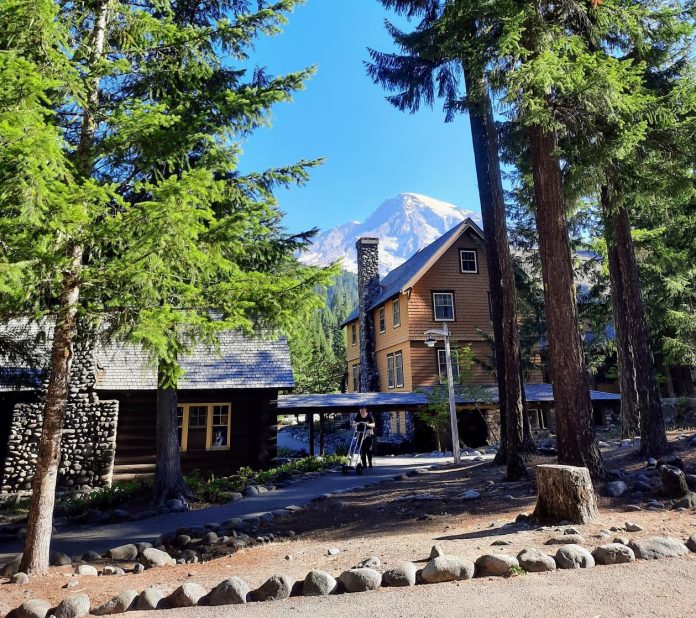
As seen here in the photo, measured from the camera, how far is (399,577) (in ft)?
Result: 14.9

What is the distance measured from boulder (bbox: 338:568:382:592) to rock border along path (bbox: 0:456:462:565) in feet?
14.6

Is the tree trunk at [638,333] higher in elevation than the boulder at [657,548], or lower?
higher

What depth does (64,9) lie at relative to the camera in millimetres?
6922

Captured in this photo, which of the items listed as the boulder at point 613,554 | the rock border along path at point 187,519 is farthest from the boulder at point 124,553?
the boulder at point 613,554

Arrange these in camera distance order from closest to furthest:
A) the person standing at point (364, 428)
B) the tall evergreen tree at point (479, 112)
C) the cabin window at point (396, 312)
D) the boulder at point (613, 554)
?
the boulder at point (613, 554) < the tall evergreen tree at point (479, 112) < the person standing at point (364, 428) < the cabin window at point (396, 312)

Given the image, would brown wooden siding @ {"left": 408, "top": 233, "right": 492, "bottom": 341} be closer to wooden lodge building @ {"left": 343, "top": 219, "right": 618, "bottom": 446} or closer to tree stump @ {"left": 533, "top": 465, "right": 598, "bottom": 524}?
wooden lodge building @ {"left": 343, "top": 219, "right": 618, "bottom": 446}

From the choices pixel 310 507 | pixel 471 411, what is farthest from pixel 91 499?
pixel 471 411

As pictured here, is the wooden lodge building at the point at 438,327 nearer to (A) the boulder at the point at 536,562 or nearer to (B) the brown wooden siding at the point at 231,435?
(B) the brown wooden siding at the point at 231,435

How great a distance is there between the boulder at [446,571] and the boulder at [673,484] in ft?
15.5

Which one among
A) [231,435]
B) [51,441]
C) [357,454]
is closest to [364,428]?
[357,454]

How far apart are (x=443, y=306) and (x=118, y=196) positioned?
2282 cm

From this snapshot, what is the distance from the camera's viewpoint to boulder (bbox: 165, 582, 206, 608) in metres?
4.48

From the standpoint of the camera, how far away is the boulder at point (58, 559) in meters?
6.34

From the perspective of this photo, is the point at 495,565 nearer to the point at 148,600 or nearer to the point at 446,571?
the point at 446,571
